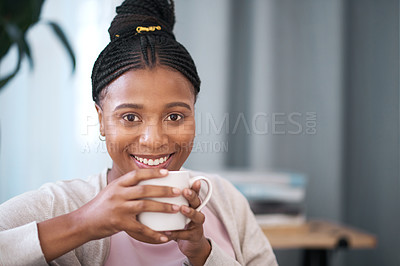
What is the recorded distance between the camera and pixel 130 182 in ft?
1.70

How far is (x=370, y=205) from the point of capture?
1.98 metres

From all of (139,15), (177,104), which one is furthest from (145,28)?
(177,104)

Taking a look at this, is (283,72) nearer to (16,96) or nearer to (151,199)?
(16,96)

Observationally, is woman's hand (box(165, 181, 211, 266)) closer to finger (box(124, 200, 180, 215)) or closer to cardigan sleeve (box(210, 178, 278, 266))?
finger (box(124, 200, 180, 215))

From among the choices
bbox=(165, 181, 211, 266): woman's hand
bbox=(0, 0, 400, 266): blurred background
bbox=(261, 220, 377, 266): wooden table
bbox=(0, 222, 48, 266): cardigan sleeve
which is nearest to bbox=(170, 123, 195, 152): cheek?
bbox=(165, 181, 211, 266): woman's hand

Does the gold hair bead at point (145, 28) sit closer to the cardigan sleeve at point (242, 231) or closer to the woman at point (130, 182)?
the woman at point (130, 182)

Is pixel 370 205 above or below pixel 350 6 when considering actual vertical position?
below

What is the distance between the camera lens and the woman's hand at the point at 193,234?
543mm

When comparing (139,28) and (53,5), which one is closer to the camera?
(139,28)

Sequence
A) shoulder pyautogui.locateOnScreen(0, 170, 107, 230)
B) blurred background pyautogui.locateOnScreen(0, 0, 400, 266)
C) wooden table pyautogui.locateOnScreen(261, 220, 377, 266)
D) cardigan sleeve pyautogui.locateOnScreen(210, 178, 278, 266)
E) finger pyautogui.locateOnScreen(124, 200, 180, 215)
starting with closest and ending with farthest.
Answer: finger pyautogui.locateOnScreen(124, 200, 180, 215) → shoulder pyautogui.locateOnScreen(0, 170, 107, 230) → cardigan sleeve pyautogui.locateOnScreen(210, 178, 278, 266) → wooden table pyautogui.locateOnScreen(261, 220, 377, 266) → blurred background pyautogui.locateOnScreen(0, 0, 400, 266)

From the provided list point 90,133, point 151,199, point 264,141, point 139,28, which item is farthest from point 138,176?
point 264,141

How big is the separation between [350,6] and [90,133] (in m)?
1.64

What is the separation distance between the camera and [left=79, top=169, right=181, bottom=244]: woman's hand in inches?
20.1

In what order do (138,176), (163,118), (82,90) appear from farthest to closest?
(82,90), (163,118), (138,176)
